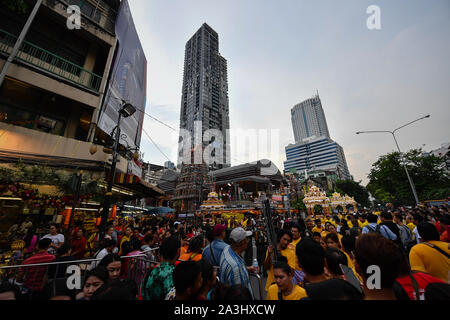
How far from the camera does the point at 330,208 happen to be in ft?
96.6

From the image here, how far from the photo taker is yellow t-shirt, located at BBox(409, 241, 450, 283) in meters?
2.41

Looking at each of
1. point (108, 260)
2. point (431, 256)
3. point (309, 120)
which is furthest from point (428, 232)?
point (309, 120)

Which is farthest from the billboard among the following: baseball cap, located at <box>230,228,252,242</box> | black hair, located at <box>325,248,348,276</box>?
black hair, located at <box>325,248,348,276</box>

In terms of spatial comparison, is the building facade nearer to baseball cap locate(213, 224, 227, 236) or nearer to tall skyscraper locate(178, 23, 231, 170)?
tall skyscraper locate(178, 23, 231, 170)

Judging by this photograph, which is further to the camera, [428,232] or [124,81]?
[124,81]

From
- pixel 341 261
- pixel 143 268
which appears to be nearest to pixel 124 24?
pixel 143 268

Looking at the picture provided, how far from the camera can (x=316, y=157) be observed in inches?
4348

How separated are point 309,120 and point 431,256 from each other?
6046 inches

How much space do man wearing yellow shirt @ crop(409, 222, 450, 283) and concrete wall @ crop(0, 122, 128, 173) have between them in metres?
11.8

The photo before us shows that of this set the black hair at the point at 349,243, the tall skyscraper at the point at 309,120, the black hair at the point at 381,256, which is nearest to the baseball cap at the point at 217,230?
the black hair at the point at 381,256

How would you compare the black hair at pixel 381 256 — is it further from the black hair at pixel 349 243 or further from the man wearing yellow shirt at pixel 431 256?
the black hair at pixel 349 243

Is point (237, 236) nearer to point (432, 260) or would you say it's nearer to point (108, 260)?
point (108, 260)

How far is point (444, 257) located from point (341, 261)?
1414mm

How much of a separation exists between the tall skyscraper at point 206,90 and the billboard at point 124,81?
4678cm
